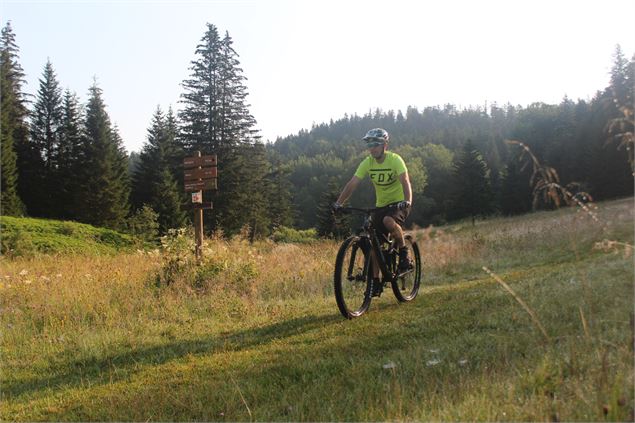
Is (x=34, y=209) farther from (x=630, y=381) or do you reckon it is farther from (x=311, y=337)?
(x=630, y=381)

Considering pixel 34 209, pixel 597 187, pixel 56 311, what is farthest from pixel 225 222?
pixel 597 187

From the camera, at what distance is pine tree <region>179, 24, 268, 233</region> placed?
33.9m

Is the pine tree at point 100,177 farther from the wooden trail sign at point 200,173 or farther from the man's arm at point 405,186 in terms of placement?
the man's arm at point 405,186

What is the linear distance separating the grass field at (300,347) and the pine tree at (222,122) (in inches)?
973

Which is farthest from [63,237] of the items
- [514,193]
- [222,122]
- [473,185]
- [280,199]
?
[514,193]

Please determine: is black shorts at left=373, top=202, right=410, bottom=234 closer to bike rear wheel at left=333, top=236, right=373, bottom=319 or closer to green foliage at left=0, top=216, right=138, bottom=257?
bike rear wheel at left=333, top=236, right=373, bottom=319

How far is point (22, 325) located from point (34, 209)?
4343cm

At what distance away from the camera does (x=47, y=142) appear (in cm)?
4606

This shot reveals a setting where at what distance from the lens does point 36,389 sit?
4633 mm

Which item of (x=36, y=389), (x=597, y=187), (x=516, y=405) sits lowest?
(x=36, y=389)

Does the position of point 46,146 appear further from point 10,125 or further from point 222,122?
point 222,122

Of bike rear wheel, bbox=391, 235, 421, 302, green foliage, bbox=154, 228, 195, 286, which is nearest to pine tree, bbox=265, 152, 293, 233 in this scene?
green foliage, bbox=154, 228, 195, 286

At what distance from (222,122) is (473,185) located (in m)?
34.5

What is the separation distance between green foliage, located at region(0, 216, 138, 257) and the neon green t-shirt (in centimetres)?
1537
